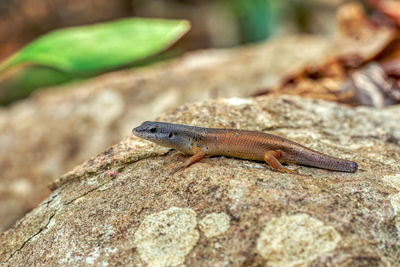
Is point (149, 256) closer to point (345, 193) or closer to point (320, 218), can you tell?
point (320, 218)

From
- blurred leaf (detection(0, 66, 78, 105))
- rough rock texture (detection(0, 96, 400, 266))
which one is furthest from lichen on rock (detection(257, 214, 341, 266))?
blurred leaf (detection(0, 66, 78, 105))

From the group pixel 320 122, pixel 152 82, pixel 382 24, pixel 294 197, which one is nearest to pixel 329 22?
pixel 382 24

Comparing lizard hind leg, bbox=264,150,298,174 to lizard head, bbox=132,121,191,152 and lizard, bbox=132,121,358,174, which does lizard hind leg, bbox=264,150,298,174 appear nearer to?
lizard, bbox=132,121,358,174

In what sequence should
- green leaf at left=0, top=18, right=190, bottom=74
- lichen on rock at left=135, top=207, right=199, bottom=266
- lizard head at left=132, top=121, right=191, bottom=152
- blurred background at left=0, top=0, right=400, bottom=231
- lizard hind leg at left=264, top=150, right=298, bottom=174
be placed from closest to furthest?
lichen on rock at left=135, top=207, right=199, bottom=266
lizard hind leg at left=264, top=150, right=298, bottom=174
lizard head at left=132, top=121, right=191, bottom=152
green leaf at left=0, top=18, right=190, bottom=74
blurred background at left=0, top=0, right=400, bottom=231

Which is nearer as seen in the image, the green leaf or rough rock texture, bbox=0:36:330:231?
the green leaf

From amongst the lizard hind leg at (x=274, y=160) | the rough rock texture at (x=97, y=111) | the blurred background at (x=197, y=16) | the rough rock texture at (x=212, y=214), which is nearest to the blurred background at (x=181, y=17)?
the blurred background at (x=197, y=16)

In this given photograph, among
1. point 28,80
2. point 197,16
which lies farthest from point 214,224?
point 197,16
